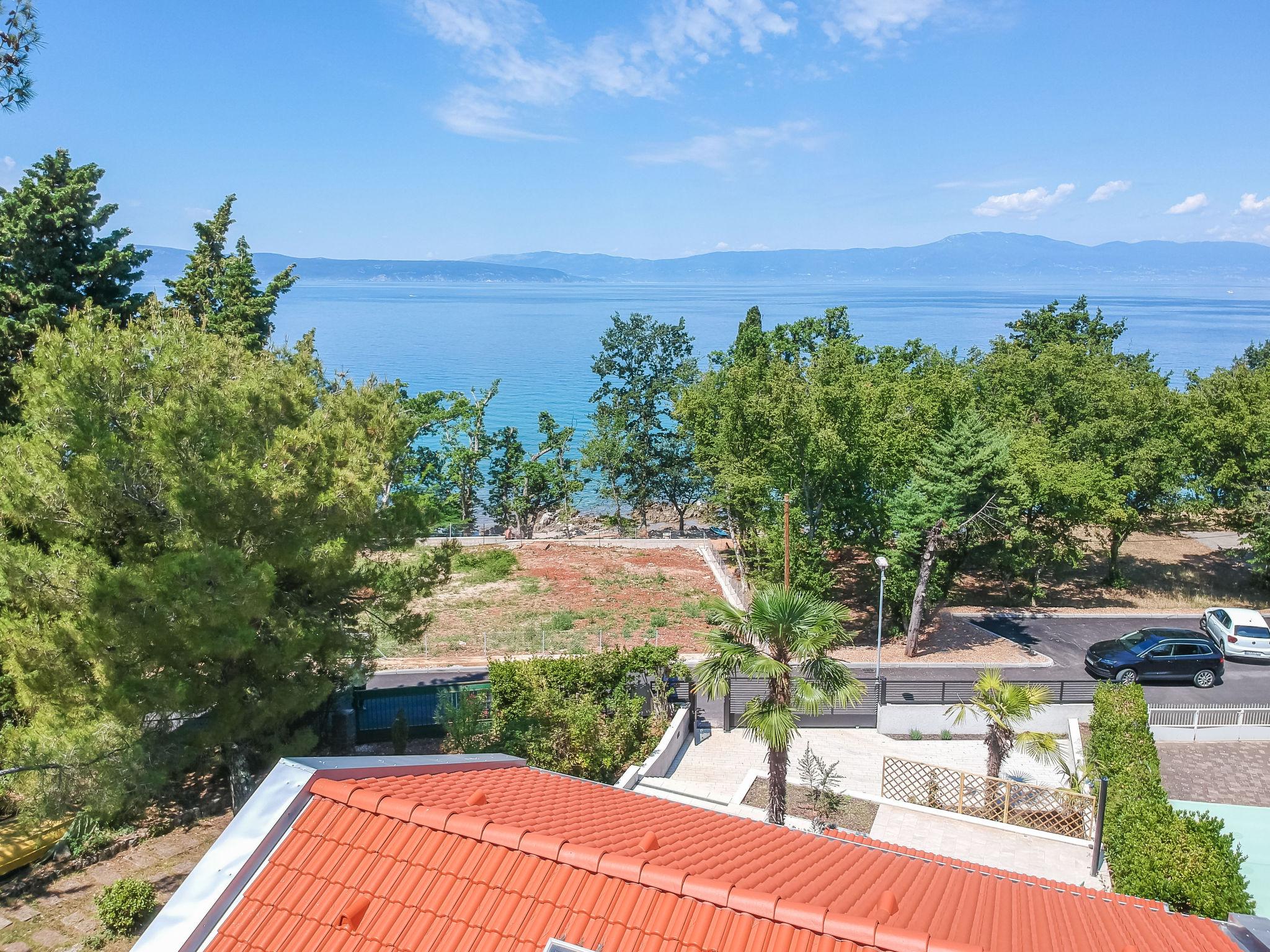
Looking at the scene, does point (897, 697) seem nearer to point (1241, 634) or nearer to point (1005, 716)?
point (1005, 716)

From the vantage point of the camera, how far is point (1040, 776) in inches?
679

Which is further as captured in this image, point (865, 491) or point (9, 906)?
point (865, 491)

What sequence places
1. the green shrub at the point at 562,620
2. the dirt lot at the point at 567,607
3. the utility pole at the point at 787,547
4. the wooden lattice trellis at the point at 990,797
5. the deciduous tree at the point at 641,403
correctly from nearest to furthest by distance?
the wooden lattice trellis at the point at 990,797
the utility pole at the point at 787,547
the dirt lot at the point at 567,607
the green shrub at the point at 562,620
the deciduous tree at the point at 641,403

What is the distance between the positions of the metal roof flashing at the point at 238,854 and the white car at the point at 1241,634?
85.5 feet

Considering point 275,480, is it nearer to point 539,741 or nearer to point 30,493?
point 30,493

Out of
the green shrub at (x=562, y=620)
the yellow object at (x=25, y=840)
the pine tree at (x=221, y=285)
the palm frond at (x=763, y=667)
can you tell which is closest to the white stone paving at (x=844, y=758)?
the palm frond at (x=763, y=667)

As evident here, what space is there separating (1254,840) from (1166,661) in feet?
34.6

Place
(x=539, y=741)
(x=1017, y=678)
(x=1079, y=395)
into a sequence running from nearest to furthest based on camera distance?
1. (x=539, y=741)
2. (x=1017, y=678)
3. (x=1079, y=395)

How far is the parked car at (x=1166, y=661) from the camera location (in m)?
21.7

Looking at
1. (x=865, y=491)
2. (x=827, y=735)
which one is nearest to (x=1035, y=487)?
(x=865, y=491)

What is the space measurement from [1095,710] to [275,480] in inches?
→ 657

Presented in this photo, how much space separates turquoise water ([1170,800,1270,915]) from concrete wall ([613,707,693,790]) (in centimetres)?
938

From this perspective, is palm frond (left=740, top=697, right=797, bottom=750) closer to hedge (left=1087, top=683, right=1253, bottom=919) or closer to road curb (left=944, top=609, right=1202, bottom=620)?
hedge (left=1087, top=683, right=1253, bottom=919)

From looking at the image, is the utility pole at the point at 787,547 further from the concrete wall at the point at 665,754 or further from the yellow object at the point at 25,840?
the yellow object at the point at 25,840
